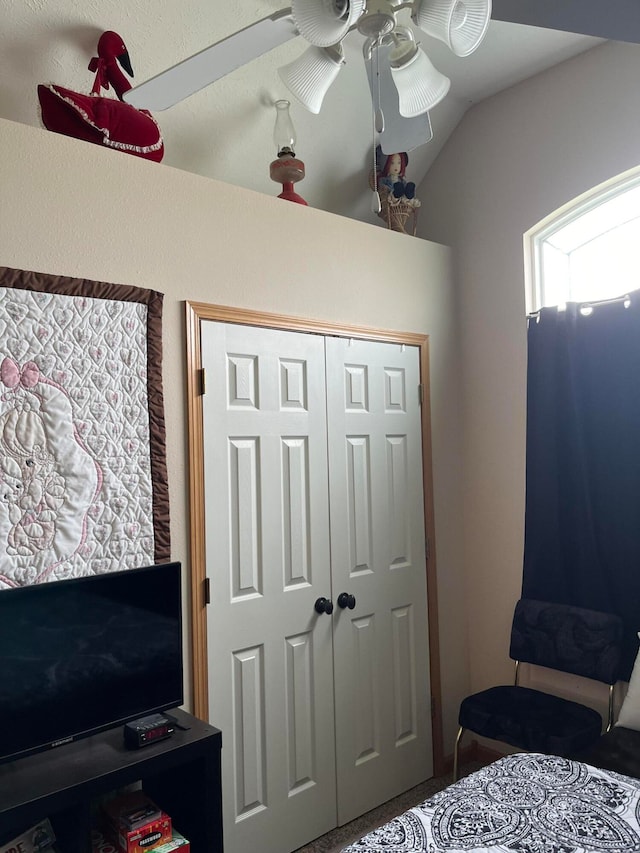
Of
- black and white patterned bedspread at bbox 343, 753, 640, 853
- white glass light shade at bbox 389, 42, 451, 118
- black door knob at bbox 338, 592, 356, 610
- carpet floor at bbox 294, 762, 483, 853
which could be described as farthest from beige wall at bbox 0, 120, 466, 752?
black and white patterned bedspread at bbox 343, 753, 640, 853

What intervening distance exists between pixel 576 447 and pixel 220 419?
5.07 feet

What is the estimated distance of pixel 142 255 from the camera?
2.27m

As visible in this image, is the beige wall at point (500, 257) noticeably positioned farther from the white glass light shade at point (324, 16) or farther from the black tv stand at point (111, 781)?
the white glass light shade at point (324, 16)

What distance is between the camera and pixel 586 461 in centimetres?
285

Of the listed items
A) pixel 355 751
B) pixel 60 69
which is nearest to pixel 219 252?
pixel 60 69

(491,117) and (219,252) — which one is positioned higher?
(491,117)

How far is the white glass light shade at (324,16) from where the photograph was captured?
131 centimetres

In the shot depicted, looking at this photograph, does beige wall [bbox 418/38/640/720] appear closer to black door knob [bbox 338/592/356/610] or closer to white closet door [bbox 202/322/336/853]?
black door knob [bbox 338/592/356/610]

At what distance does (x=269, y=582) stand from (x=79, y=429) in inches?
36.7

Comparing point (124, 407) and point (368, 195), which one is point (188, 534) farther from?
point (368, 195)

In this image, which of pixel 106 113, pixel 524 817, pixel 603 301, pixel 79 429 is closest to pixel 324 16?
pixel 106 113

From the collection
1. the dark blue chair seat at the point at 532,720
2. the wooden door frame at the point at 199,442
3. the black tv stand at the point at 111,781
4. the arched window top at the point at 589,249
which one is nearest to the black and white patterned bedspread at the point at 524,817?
the black tv stand at the point at 111,781

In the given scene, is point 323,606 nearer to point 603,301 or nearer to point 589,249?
point 603,301

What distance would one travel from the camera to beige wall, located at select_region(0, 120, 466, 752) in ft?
6.75
